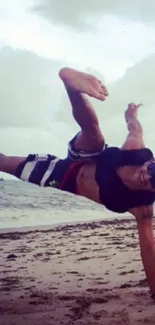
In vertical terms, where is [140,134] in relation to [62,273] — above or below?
above

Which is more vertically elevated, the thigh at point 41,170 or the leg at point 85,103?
the leg at point 85,103

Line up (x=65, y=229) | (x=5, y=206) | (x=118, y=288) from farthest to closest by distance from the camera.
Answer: (x=5, y=206) < (x=65, y=229) < (x=118, y=288)

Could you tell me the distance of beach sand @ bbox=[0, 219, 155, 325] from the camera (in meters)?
1.75

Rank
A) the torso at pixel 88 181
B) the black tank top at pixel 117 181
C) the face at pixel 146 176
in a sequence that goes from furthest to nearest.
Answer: the torso at pixel 88 181
the black tank top at pixel 117 181
the face at pixel 146 176

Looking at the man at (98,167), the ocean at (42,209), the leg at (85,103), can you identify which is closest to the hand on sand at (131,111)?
Result: the man at (98,167)

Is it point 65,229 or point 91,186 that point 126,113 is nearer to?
point 91,186

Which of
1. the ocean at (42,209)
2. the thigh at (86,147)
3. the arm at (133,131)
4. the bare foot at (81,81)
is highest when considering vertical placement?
the bare foot at (81,81)

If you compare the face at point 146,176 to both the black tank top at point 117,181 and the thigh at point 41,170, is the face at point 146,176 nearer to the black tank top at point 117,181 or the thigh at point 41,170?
the black tank top at point 117,181

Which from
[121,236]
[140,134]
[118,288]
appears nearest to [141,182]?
[140,134]

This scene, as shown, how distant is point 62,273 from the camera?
8.72 ft

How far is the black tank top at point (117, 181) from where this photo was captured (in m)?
1.58

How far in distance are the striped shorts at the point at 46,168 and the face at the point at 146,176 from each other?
0.22 metres

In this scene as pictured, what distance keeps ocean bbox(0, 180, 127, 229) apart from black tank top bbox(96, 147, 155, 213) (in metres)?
3.68

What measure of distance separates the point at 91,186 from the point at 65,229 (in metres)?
3.36
